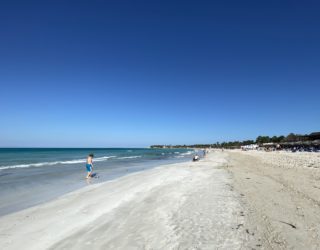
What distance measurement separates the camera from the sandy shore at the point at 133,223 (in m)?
4.68

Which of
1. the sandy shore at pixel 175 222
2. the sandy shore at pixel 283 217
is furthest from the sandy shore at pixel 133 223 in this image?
the sandy shore at pixel 283 217

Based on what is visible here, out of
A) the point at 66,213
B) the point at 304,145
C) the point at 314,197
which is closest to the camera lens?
the point at 66,213

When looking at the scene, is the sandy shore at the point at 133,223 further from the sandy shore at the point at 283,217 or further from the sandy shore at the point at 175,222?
the sandy shore at the point at 283,217

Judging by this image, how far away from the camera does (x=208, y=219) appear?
579 centimetres

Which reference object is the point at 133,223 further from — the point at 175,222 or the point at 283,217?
the point at 283,217

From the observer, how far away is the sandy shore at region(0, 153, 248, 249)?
4676mm

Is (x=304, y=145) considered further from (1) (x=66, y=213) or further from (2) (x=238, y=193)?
(1) (x=66, y=213)

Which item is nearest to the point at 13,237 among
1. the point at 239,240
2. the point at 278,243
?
the point at 239,240

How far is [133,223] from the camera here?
5.88 m

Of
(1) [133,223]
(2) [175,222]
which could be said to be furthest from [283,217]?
(1) [133,223]

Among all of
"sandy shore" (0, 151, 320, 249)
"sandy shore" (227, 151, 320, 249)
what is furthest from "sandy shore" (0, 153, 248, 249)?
"sandy shore" (227, 151, 320, 249)

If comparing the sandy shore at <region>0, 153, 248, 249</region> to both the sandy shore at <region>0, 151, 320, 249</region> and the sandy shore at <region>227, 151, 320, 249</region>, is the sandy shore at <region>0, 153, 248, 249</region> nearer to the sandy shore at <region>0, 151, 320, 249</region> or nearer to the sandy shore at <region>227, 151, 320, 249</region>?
the sandy shore at <region>0, 151, 320, 249</region>

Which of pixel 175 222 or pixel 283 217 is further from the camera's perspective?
pixel 283 217

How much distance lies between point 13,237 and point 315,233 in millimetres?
6884
